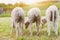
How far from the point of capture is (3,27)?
259 cm

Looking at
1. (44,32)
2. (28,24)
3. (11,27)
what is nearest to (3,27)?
(11,27)

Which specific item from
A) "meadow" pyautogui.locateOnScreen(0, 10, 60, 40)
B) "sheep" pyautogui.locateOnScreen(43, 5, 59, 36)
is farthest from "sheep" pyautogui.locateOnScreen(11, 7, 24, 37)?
"sheep" pyautogui.locateOnScreen(43, 5, 59, 36)

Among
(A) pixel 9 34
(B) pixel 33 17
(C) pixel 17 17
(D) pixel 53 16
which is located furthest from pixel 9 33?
(D) pixel 53 16

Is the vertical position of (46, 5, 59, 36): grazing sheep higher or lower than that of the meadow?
higher

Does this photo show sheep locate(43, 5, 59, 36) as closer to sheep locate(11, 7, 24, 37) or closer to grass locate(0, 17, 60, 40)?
grass locate(0, 17, 60, 40)

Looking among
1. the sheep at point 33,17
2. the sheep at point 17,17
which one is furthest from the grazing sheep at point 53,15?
the sheep at point 17,17

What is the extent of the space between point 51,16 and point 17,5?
0.50 meters

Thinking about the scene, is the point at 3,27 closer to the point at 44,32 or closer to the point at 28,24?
the point at 28,24

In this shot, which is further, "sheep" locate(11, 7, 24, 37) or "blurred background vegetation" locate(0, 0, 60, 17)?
"blurred background vegetation" locate(0, 0, 60, 17)

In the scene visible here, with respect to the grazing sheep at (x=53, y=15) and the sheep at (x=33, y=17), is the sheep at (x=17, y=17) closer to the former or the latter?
the sheep at (x=33, y=17)

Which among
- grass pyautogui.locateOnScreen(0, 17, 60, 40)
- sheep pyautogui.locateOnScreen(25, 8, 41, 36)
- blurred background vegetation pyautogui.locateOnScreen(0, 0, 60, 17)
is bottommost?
grass pyautogui.locateOnScreen(0, 17, 60, 40)

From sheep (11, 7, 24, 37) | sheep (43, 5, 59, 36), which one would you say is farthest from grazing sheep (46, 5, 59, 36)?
sheep (11, 7, 24, 37)

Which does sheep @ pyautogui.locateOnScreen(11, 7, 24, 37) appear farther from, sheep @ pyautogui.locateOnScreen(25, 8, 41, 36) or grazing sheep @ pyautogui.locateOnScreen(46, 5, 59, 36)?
grazing sheep @ pyautogui.locateOnScreen(46, 5, 59, 36)

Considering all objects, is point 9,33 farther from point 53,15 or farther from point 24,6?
point 53,15
